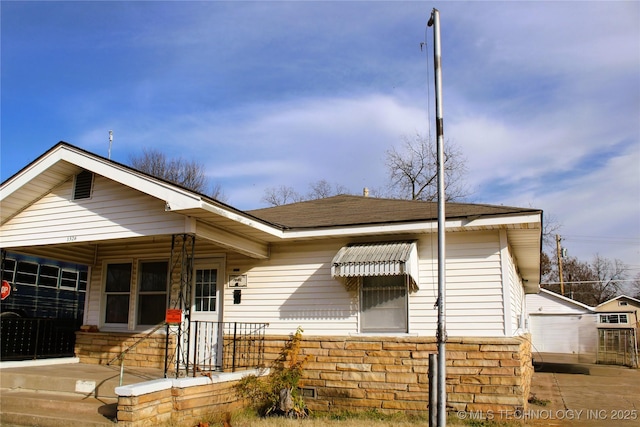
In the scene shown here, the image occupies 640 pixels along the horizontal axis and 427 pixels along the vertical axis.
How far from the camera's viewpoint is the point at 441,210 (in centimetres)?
664

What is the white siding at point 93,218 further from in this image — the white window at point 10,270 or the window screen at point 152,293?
the white window at point 10,270

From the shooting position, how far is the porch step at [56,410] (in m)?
7.36

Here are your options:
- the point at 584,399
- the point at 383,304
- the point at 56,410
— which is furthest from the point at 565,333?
the point at 56,410

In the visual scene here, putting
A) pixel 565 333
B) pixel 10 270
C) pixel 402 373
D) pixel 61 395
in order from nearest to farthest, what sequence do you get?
pixel 61 395 < pixel 402 373 < pixel 10 270 < pixel 565 333

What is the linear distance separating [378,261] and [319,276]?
1.53 metres

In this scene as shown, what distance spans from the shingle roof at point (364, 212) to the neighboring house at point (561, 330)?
15.3m

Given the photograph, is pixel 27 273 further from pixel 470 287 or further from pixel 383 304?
pixel 470 287

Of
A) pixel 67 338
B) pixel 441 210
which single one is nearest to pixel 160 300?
pixel 67 338

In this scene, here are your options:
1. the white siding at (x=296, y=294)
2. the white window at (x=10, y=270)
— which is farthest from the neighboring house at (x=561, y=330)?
the white window at (x=10, y=270)

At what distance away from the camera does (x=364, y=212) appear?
10.8 m

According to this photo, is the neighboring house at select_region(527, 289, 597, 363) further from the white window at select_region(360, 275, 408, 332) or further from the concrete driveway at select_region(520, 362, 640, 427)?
the white window at select_region(360, 275, 408, 332)

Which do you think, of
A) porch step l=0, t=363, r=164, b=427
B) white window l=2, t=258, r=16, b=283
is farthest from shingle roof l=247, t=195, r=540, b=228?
white window l=2, t=258, r=16, b=283

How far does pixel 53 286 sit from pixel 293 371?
1053cm

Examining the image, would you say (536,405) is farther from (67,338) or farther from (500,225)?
(67,338)
